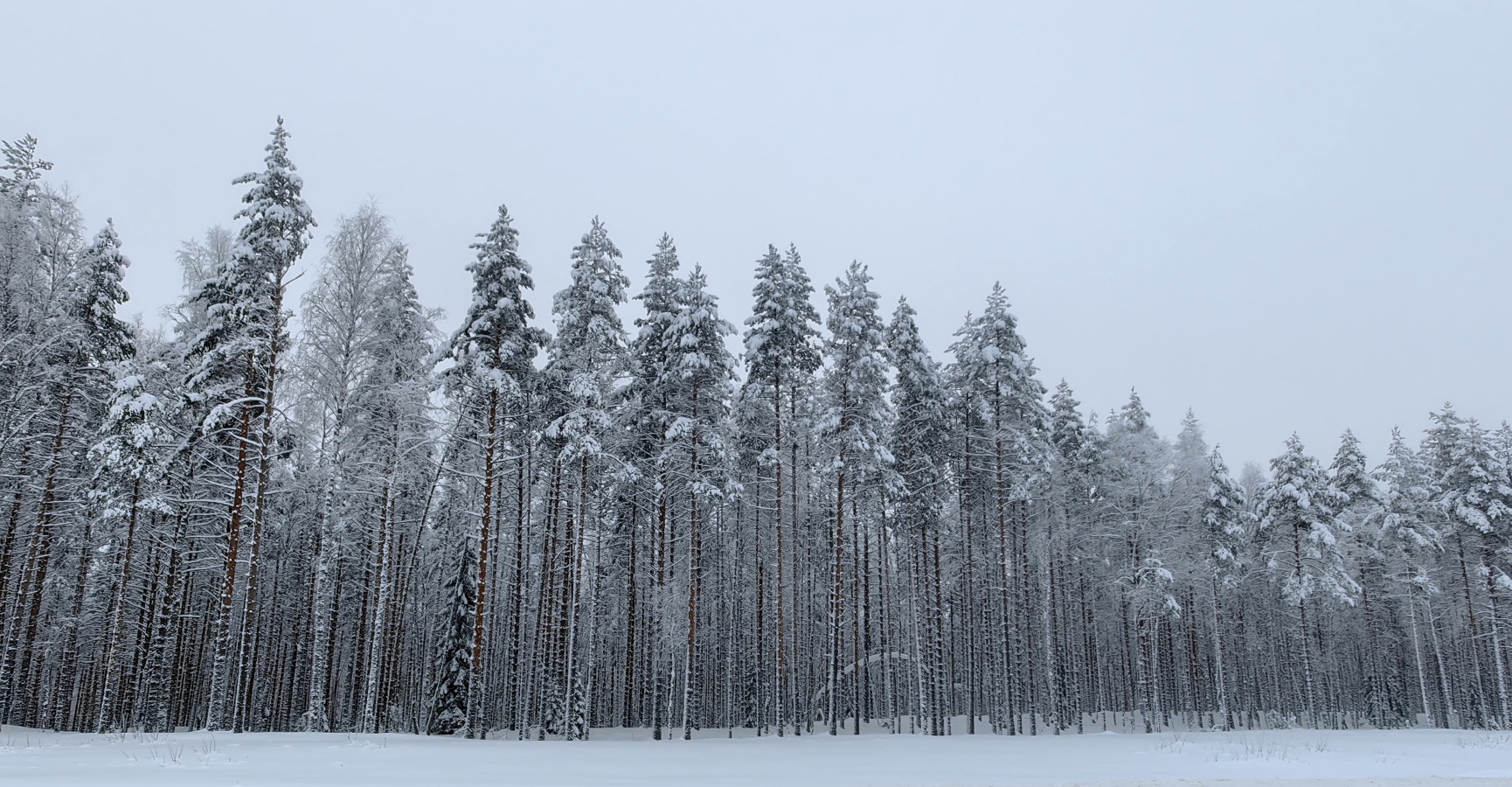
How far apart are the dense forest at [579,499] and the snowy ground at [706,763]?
15.6ft

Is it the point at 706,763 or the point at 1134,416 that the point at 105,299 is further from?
the point at 1134,416

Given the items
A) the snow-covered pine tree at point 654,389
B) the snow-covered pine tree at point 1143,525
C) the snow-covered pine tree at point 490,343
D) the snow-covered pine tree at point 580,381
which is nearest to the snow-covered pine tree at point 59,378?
the snow-covered pine tree at point 490,343

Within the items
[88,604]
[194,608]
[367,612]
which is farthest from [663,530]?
[88,604]

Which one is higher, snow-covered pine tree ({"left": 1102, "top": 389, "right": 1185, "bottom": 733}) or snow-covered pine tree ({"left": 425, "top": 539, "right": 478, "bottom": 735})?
snow-covered pine tree ({"left": 1102, "top": 389, "right": 1185, "bottom": 733})

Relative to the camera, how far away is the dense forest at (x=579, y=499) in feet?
73.5

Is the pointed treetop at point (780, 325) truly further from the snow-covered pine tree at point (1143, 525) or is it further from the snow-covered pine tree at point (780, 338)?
the snow-covered pine tree at point (1143, 525)

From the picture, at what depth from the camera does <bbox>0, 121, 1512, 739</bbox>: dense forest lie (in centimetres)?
2239

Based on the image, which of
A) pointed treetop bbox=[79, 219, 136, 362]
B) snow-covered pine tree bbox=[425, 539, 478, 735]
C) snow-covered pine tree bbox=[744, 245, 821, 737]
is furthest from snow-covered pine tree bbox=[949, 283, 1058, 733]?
pointed treetop bbox=[79, 219, 136, 362]

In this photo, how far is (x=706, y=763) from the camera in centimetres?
1590

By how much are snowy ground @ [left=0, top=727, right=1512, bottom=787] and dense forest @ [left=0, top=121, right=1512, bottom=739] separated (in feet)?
15.6

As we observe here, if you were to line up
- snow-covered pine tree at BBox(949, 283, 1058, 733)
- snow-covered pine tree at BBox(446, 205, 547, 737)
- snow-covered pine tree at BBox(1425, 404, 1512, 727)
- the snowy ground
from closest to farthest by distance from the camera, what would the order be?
the snowy ground → snow-covered pine tree at BBox(446, 205, 547, 737) → snow-covered pine tree at BBox(949, 283, 1058, 733) → snow-covered pine tree at BBox(1425, 404, 1512, 727)

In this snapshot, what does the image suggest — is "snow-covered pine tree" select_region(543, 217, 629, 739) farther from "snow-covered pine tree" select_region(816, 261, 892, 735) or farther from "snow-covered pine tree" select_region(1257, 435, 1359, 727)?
"snow-covered pine tree" select_region(1257, 435, 1359, 727)

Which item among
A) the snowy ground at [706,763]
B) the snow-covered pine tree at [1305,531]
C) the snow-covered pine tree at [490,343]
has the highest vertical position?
the snow-covered pine tree at [490,343]

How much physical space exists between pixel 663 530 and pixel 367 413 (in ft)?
33.1
